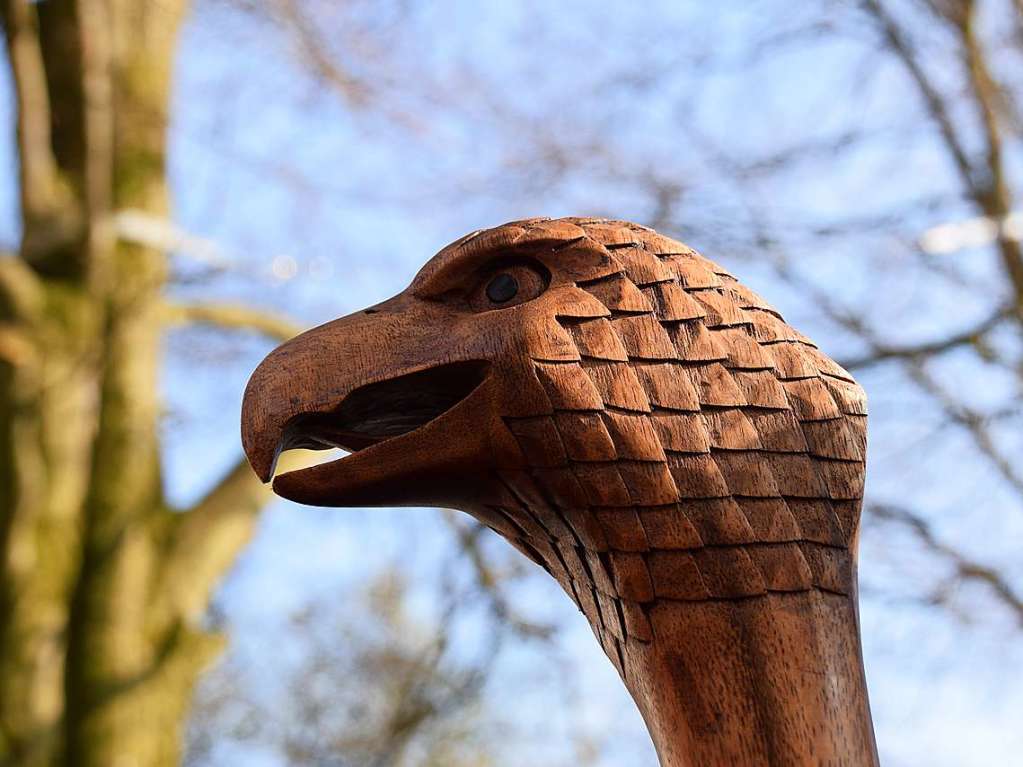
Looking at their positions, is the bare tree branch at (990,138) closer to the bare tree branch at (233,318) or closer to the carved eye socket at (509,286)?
the bare tree branch at (233,318)

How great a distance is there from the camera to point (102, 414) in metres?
3.82

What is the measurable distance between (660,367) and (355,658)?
4608 mm

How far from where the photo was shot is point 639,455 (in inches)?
31.8

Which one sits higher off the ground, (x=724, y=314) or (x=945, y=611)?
(x=945, y=611)

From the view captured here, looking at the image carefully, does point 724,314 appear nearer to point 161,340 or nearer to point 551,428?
point 551,428

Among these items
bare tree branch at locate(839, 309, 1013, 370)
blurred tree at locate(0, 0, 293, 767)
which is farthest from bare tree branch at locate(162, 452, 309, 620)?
bare tree branch at locate(839, 309, 1013, 370)

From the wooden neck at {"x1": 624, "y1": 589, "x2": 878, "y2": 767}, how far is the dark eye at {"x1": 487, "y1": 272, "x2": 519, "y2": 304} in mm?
255

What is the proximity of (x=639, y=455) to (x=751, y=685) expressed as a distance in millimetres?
178

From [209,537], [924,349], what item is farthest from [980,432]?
[209,537]

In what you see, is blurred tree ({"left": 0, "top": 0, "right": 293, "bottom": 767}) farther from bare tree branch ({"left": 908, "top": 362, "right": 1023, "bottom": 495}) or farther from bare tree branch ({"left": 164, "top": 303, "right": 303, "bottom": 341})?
bare tree branch ({"left": 908, "top": 362, "right": 1023, "bottom": 495})

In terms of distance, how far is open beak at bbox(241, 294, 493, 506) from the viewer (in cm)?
82

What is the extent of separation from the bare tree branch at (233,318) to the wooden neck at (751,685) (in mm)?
3379

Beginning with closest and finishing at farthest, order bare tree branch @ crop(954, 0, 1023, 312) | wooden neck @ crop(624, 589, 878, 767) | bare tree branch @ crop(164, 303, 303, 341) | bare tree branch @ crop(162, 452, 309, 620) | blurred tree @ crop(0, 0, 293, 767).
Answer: wooden neck @ crop(624, 589, 878, 767) < blurred tree @ crop(0, 0, 293, 767) < bare tree branch @ crop(954, 0, 1023, 312) < bare tree branch @ crop(162, 452, 309, 620) < bare tree branch @ crop(164, 303, 303, 341)

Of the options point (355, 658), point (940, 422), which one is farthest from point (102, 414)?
point (940, 422)
